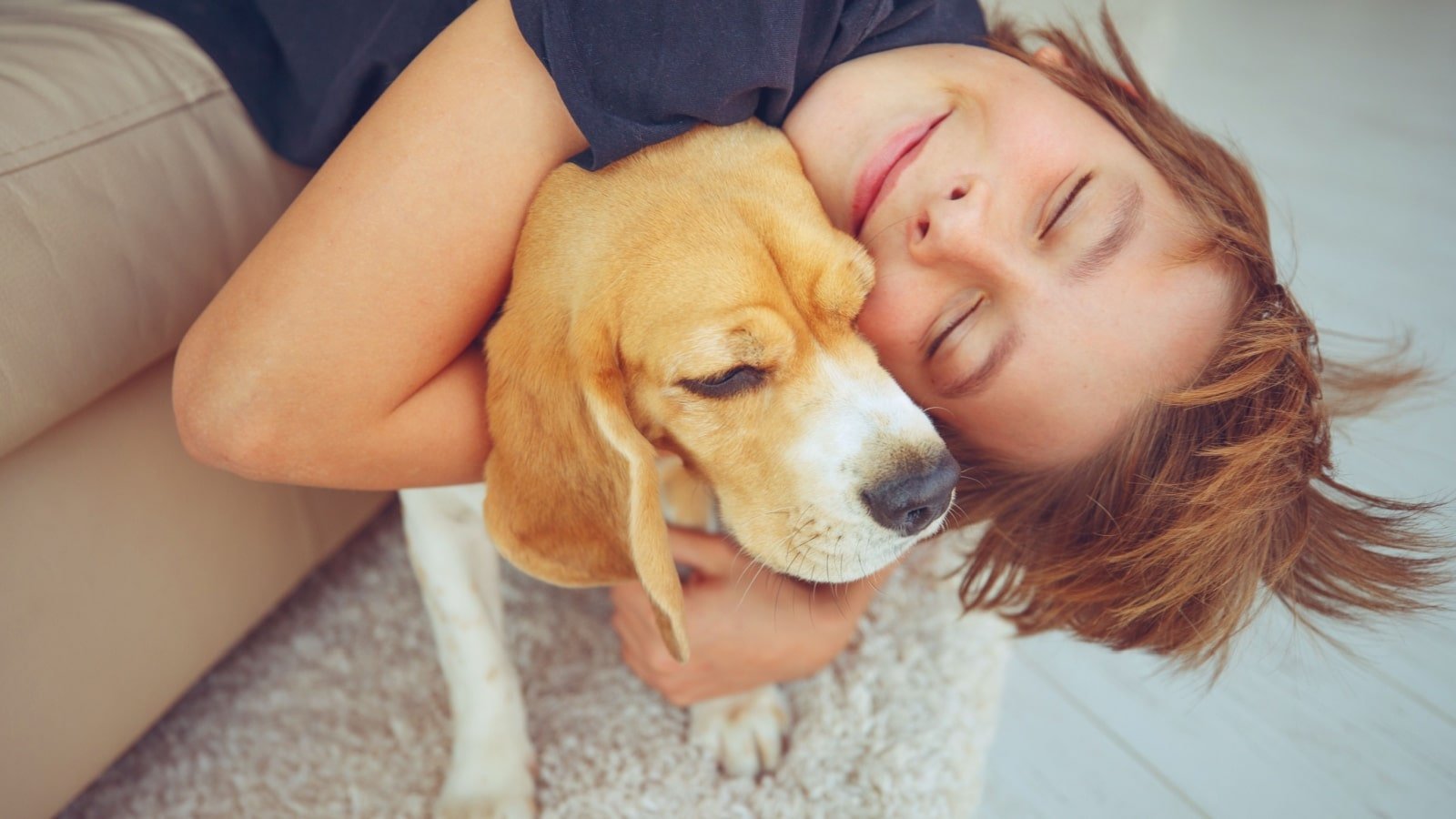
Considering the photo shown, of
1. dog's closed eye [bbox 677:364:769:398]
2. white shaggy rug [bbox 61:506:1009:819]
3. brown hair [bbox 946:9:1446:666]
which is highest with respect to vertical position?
dog's closed eye [bbox 677:364:769:398]

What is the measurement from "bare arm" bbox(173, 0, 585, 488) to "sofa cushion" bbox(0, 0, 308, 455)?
6.1 inches

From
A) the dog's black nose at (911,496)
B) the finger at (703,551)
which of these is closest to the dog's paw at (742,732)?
the finger at (703,551)

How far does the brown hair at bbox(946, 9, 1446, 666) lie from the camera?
1194 millimetres

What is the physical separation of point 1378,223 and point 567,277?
7.94 feet

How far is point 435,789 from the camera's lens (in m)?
1.45

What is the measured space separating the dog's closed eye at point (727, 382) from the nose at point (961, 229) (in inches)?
9.9

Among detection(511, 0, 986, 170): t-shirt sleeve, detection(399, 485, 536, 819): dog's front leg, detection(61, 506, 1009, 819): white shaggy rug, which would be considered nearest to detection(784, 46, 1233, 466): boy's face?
detection(511, 0, 986, 170): t-shirt sleeve

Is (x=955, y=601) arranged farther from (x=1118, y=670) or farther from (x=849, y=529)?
(x=849, y=529)

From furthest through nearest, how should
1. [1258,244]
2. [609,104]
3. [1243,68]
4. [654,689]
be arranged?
[1243,68] → [654,689] → [1258,244] → [609,104]

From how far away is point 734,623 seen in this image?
4.62 feet

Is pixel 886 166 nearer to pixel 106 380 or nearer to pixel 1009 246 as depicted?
pixel 1009 246

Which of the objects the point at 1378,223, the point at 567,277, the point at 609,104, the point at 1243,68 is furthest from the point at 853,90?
the point at 1243,68

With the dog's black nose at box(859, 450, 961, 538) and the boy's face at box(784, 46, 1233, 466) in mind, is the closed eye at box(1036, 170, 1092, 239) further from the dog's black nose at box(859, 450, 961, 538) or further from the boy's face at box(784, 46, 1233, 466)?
the dog's black nose at box(859, 450, 961, 538)

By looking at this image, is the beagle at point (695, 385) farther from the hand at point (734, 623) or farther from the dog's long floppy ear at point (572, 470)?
the hand at point (734, 623)
